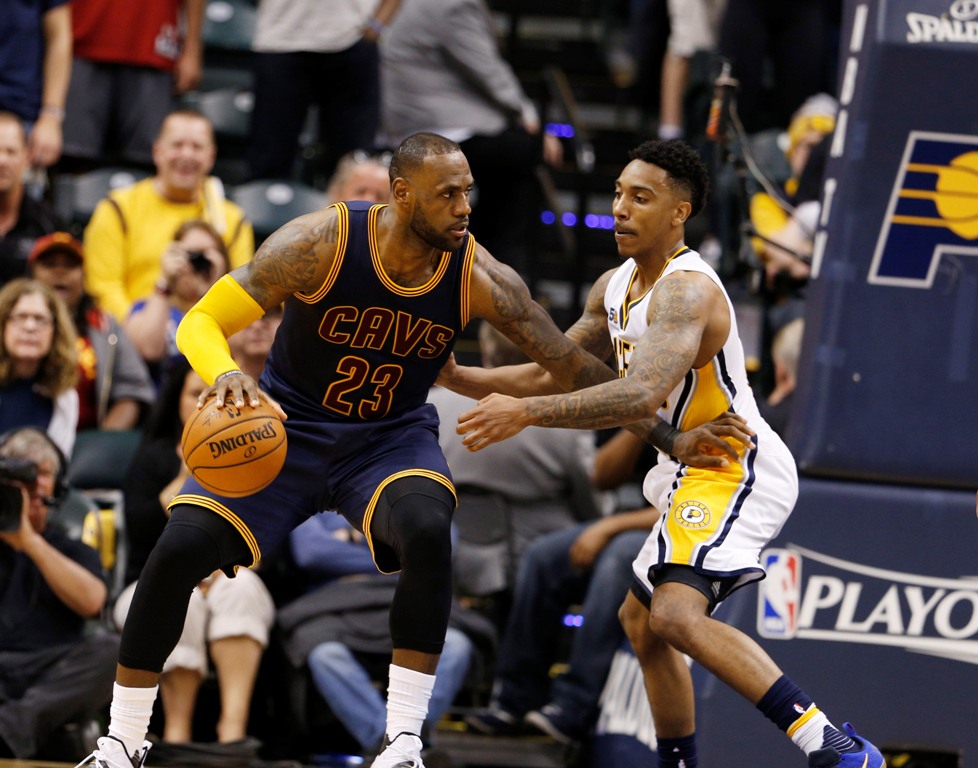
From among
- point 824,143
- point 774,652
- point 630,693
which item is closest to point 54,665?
point 630,693

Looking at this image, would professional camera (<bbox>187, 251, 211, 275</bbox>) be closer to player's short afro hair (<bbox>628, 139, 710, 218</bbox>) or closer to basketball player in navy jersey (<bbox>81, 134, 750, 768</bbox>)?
basketball player in navy jersey (<bbox>81, 134, 750, 768</bbox>)

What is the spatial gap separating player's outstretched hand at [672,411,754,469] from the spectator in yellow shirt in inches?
145

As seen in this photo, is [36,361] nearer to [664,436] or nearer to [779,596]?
[664,436]

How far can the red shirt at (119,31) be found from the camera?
872 centimetres

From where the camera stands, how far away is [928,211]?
553cm

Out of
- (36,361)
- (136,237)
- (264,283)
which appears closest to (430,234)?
(264,283)

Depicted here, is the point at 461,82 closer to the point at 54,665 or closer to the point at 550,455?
the point at 550,455

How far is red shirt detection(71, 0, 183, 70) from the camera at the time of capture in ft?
28.6

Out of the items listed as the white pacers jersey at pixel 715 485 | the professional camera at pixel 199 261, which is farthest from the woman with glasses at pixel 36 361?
the white pacers jersey at pixel 715 485

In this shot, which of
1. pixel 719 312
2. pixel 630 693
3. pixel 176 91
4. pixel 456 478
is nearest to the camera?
pixel 719 312

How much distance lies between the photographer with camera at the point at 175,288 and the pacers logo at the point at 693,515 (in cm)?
317

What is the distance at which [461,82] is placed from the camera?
864cm

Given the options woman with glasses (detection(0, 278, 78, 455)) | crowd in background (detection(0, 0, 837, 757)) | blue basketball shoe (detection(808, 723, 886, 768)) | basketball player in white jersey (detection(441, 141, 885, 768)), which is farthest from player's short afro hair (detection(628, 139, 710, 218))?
woman with glasses (detection(0, 278, 78, 455))

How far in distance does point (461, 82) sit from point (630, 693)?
13.2 ft
